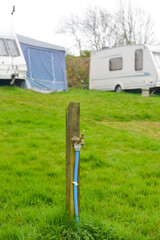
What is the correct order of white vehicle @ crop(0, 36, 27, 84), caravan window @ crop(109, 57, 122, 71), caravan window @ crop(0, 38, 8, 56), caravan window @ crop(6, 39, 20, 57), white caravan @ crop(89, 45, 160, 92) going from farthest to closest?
caravan window @ crop(109, 57, 122, 71) < white caravan @ crop(89, 45, 160, 92) < caravan window @ crop(6, 39, 20, 57) < caravan window @ crop(0, 38, 8, 56) < white vehicle @ crop(0, 36, 27, 84)

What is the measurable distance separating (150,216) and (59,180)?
1.23 metres

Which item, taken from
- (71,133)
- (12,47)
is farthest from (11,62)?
(71,133)

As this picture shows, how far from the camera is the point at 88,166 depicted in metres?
3.90

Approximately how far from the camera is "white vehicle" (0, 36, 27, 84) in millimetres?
11609

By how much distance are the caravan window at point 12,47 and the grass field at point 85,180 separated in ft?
18.3

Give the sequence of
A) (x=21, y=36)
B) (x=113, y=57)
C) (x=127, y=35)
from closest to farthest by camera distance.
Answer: (x=21, y=36)
(x=113, y=57)
(x=127, y=35)

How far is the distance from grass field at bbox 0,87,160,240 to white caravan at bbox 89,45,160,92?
22.8 ft

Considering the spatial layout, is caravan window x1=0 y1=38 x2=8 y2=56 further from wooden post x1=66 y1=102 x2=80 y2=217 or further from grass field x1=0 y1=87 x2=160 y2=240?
wooden post x1=66 y1=102 x2=80 y2=217

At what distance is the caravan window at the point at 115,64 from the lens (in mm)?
15302

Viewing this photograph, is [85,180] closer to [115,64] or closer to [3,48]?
[3,48]

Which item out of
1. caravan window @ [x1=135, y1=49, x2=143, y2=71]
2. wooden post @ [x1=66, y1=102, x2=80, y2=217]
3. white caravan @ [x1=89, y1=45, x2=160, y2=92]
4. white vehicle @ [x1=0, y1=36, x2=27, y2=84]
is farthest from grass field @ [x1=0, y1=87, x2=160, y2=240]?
caravan window @ [x1=135, y1=49, x2=143, y2=71]

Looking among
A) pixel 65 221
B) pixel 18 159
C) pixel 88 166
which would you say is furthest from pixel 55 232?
pixel 18 159

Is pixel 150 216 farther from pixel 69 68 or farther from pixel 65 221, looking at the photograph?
pixel 69 68

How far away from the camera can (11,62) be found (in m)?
11.8
